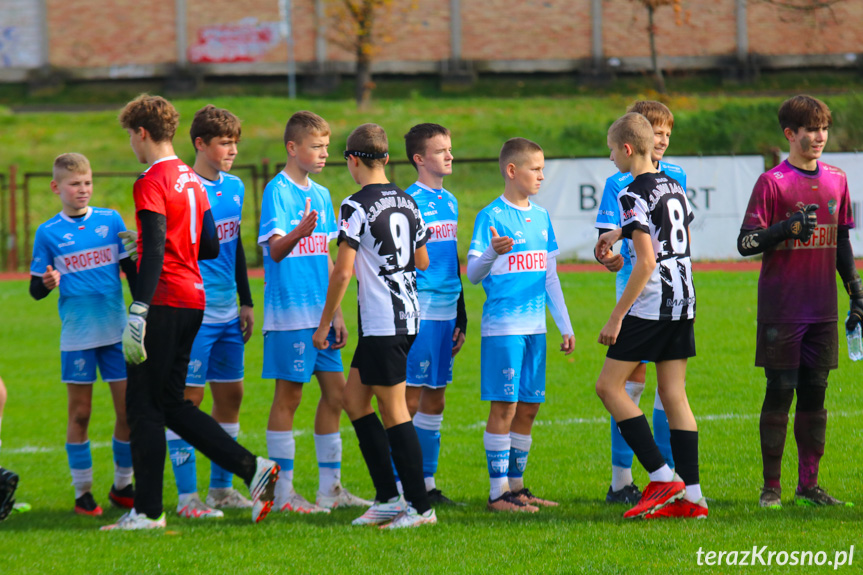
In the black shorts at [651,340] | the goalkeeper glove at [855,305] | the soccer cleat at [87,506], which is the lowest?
the soccer cleat at [87,506]

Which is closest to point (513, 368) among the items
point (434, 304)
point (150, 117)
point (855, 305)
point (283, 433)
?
point (434, 304)

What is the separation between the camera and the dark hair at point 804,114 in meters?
5.30

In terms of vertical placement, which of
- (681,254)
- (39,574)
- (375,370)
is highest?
(681,254)

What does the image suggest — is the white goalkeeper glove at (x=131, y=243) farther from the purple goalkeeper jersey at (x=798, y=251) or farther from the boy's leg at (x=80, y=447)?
Answer: the purple goalkeeper jersey at (x=798, y=251)

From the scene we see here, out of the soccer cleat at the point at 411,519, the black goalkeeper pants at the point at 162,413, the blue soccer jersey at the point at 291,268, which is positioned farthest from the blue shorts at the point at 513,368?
the black goalkeeper pants at the point at 162,413

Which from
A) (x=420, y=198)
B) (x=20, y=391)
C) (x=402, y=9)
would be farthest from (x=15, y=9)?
(x=420, y=198)

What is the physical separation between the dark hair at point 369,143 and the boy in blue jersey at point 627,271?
1.40m

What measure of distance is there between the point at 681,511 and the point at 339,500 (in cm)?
210

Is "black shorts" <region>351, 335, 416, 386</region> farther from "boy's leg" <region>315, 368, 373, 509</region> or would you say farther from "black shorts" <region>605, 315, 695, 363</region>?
"black shorts" <region>605, 315, 695, 363</region>

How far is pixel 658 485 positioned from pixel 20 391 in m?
7.42

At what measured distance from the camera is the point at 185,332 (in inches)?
202

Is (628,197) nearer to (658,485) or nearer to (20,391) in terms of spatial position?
(658,485)

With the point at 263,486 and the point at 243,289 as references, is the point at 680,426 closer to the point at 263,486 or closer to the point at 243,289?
the point at 263,486

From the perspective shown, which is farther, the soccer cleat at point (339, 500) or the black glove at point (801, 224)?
the soccer cleat at point (339, 500)
